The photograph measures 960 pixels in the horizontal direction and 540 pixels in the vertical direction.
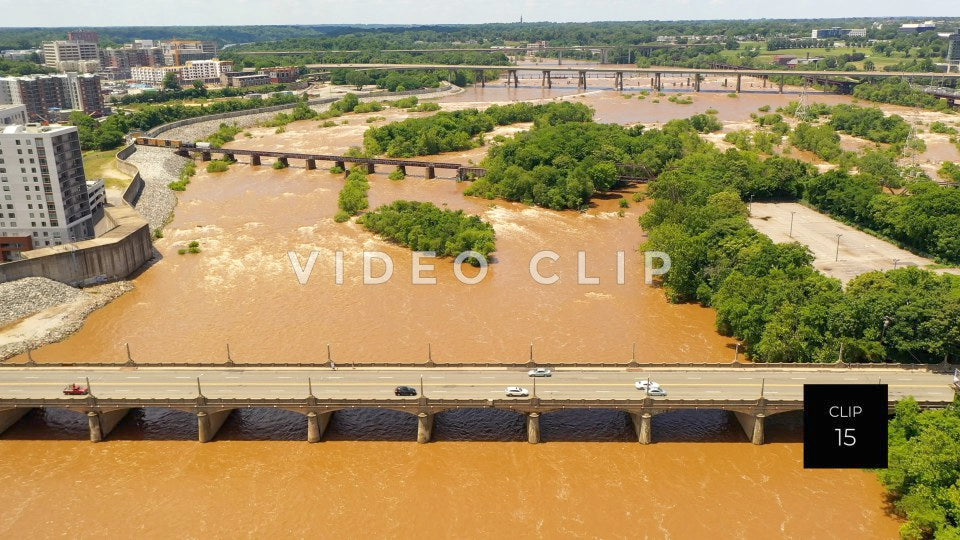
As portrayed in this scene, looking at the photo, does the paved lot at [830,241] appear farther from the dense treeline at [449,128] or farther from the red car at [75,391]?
the dense treeline at [449,128]

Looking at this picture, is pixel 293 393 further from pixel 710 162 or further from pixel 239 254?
pixel 710 162

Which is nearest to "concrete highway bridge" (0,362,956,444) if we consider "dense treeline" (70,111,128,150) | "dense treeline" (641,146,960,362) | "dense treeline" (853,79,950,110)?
"dense treeline" (641,146,960,362)

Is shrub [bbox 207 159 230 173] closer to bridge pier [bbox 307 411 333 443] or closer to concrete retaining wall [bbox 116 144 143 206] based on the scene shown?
concrete retaining wall [bbox 116 144 143 206]

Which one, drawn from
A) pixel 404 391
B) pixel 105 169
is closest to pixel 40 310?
pixel 404 391

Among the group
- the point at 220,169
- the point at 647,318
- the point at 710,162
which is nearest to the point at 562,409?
the point at 647,318

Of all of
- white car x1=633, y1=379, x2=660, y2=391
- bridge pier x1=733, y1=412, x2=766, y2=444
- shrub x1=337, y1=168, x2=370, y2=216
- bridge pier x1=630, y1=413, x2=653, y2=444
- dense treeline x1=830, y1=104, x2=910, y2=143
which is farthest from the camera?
dense treeline x1=830, y1=104, x2=910, y2=143

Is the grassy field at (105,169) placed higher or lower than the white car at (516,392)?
higher

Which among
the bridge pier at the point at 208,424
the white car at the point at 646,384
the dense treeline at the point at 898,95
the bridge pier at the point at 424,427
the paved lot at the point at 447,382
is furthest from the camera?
the dense treeline at the point at 898,95

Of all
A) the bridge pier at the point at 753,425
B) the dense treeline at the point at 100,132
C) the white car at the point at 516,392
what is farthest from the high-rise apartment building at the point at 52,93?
the bridge pier at the point at 753,425
